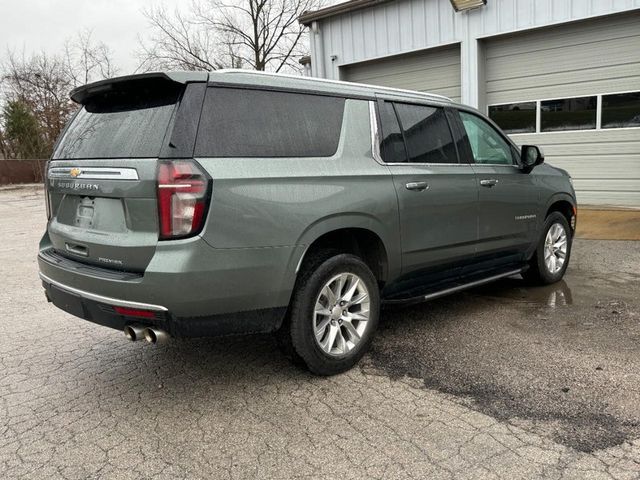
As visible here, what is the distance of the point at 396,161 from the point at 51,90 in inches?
1365

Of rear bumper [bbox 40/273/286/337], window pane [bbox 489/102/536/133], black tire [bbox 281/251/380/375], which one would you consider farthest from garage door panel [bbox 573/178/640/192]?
rear bumper [bbox 40/273/286/337]

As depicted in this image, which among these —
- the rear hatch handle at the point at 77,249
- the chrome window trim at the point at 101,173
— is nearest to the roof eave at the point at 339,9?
the chrome window trim at the point at 101,173

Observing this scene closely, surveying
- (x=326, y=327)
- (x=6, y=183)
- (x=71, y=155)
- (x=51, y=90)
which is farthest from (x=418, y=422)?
(x=51, y=90)

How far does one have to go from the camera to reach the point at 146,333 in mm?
2994

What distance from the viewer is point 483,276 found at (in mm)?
4746

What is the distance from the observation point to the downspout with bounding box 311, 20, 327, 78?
13312 millimetres

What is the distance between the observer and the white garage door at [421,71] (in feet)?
38.5

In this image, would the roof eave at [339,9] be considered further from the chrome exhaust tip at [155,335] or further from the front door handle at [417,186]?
the chrome exhaust tip at [155,335]

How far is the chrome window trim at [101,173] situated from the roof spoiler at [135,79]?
507mm

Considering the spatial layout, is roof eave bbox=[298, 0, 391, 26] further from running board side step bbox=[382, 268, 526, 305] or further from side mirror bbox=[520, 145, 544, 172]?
running board side step bbox=[382, 268, 526, 305]

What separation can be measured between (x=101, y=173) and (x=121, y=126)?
1.05ft

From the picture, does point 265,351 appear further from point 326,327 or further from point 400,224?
point 400,224

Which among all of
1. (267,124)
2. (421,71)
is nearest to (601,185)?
(421,71)

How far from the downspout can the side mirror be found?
8984mm
